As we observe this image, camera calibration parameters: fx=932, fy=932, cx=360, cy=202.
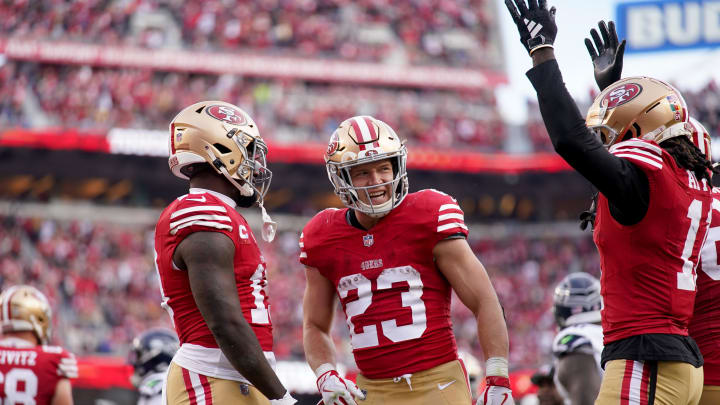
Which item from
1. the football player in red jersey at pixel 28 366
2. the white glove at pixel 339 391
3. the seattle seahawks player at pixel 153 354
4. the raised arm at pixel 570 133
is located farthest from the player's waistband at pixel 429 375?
the football player in red jersey at pixel 28 366

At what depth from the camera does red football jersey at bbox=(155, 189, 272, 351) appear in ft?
12.1

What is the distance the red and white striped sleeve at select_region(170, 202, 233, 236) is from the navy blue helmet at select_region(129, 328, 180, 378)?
2671mm

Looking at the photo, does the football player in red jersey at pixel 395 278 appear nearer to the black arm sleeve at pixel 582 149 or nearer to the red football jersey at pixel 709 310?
the black arm sleeve at pixel 582 149

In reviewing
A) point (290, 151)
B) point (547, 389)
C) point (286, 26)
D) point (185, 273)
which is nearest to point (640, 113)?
point (185, 273)

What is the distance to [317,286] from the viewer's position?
420 centimetres

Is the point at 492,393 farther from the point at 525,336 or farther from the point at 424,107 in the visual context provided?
the point at 424,107

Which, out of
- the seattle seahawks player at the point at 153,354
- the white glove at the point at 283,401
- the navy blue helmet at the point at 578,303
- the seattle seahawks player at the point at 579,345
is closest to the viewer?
the white glove at the point at 283,401

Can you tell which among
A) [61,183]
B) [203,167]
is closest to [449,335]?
[203,167]

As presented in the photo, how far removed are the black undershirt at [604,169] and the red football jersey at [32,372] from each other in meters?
3.58

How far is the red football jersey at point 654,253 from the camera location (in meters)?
3.59

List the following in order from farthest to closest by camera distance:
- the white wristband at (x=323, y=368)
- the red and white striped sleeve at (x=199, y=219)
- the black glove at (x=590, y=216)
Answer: the white wristband at (x=323, y=368) < the black glove at (x=590, y=216) < the red and white striped sleeve at (x=199, y=219)

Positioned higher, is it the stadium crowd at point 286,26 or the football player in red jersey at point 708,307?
the stadium crowd at point 286,26

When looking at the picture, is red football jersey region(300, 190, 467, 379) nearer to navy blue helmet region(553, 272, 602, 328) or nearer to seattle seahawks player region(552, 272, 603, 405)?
seattle seahawks player region(552, 272, 603, 405)

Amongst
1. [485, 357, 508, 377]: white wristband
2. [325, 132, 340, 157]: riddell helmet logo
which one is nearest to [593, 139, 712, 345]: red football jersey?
[485, 357, 508, 377]: white wristband
